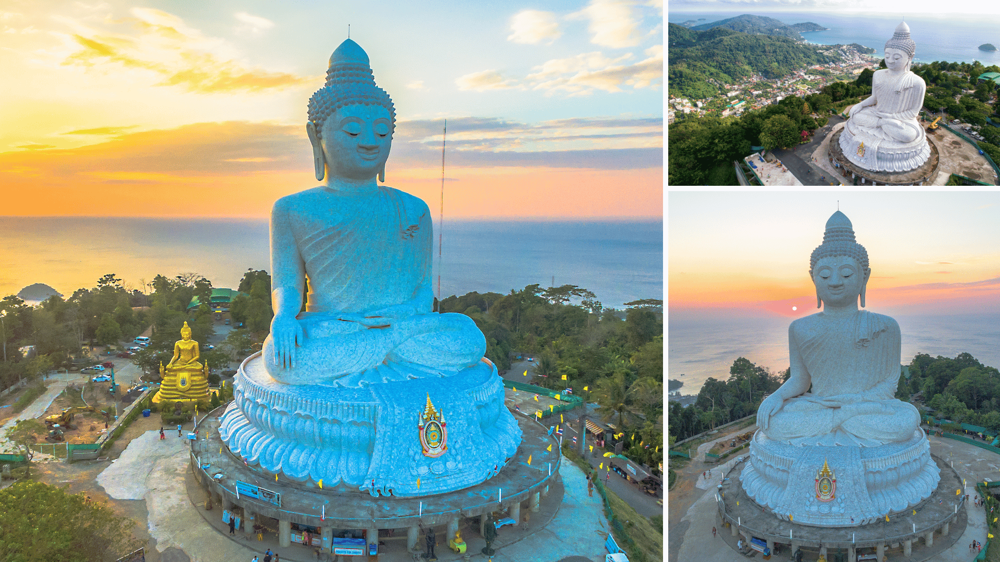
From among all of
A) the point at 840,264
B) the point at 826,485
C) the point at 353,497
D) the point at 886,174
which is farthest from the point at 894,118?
the point at 353,497

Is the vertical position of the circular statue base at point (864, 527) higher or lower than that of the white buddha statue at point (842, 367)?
lower

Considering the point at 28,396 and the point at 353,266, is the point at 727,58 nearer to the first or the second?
the point at 353,266

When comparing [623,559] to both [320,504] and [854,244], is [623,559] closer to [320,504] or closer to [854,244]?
[320,504]

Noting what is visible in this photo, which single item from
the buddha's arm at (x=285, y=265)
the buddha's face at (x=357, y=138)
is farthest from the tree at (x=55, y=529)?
the buddha's face at (x=357, y=138)

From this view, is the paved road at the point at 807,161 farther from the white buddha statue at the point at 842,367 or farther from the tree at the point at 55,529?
the tree at the point at 55,529

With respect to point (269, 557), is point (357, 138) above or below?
above
